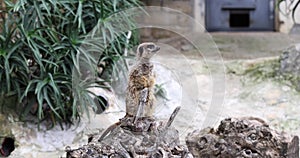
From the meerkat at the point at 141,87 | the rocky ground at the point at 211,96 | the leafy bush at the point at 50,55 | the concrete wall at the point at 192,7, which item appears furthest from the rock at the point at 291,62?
the meerkat at the point at 141,87

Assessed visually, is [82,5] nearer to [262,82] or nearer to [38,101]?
[38,101]

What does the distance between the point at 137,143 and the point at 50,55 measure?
1.23 meters

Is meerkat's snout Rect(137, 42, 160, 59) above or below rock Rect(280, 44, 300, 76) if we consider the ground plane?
above

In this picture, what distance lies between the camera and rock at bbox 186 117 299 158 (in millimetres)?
1908

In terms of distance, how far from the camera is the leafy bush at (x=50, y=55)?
2660mm

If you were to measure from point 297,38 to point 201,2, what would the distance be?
2.79 ft

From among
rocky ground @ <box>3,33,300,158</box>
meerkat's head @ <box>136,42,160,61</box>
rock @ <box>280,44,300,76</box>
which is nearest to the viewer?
meerkat's head @ <box>136,42,160,61</box>

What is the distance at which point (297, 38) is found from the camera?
14.5ft

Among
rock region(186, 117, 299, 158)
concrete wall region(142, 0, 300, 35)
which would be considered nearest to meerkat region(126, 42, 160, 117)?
rock region(186, 117, 299, 158)

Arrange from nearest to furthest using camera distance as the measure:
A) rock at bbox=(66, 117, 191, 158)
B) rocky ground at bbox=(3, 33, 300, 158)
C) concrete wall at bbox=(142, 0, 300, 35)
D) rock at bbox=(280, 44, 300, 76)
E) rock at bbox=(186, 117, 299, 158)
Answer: rock at bbox=(66, 117, 191, 158) → rock at bbox=(186, 117, 299, 158) → rocky ground at bbox=(3, 33, 300, 158) → rock at bbox=(280, 44, 300, 76) → concrete wall at bbox=(142, 0, 300, 35)

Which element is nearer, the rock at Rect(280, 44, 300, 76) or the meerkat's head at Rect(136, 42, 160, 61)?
the meerkat's head at Rect(136, 42, 160, 61)

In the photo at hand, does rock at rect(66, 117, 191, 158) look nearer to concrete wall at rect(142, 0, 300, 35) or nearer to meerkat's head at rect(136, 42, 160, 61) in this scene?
meerkat's head at rect(136, 42, 160, 61)

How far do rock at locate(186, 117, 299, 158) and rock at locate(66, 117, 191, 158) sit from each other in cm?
30

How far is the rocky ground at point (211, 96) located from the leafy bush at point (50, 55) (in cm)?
11
